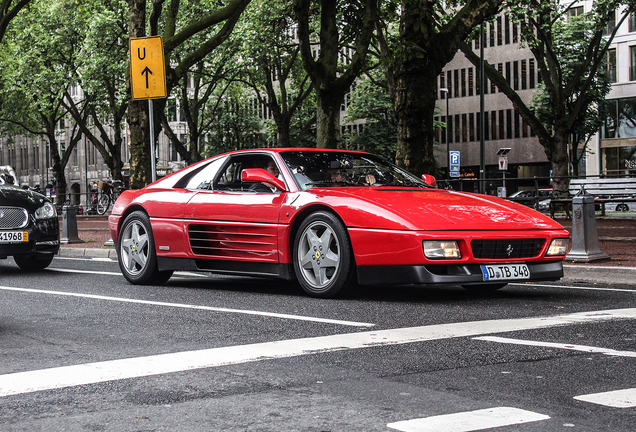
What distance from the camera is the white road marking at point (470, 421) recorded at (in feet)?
10.5

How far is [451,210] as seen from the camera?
23.2 ft

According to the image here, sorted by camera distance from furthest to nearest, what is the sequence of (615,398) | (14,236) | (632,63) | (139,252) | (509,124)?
(509,124) < (632,63) < (14,236) < (139,252) < (615,398)

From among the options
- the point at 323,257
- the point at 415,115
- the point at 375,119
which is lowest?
the point at 323,257

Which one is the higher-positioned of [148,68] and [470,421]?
[148,68]

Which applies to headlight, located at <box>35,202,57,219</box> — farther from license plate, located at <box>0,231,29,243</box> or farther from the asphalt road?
the asphalt road

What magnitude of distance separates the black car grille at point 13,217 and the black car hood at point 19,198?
0.30 ft

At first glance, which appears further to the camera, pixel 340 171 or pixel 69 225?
pixel 69 225

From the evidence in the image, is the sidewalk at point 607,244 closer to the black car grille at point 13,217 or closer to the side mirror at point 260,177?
the black car grille at point 13,217

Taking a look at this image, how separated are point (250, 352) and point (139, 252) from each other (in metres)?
4.67

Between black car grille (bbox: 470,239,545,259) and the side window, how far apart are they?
120 inches

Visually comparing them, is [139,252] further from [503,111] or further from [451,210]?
[503,111]

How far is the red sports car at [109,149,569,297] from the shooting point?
677cm

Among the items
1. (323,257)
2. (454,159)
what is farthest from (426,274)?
(454,159)

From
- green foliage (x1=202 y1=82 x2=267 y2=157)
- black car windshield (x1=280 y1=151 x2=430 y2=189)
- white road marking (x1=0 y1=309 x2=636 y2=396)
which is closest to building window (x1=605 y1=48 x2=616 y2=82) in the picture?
green foliage (x1=202 y1=82 x2=267 y2=157)
